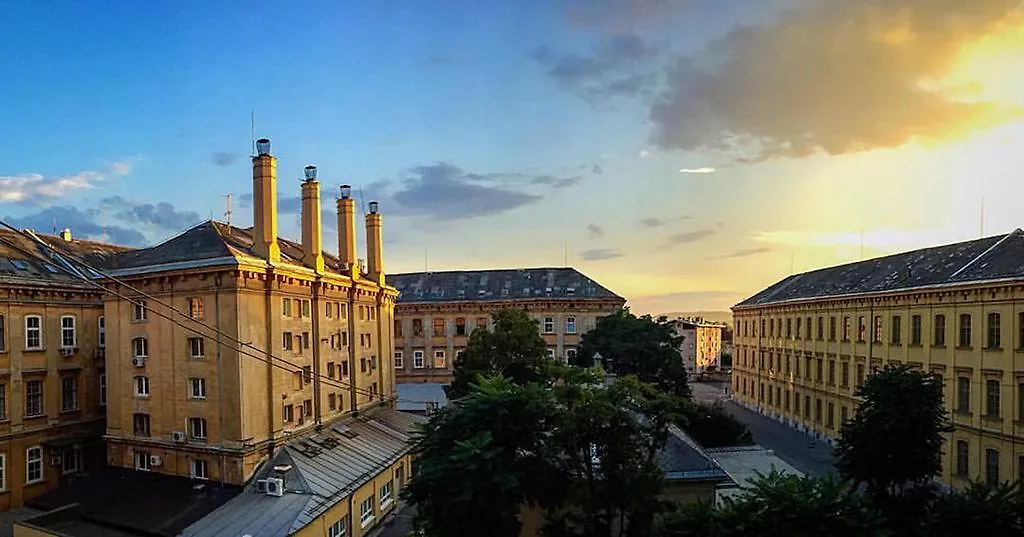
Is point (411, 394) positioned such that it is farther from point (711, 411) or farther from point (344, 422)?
point (711, 411)

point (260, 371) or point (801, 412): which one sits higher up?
point (260, 371)

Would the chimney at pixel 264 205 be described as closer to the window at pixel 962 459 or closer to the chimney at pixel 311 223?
the chimney at pixel 311 223

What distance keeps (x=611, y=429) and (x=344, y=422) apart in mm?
22351

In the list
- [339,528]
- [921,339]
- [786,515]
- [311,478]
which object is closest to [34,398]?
[311,478]

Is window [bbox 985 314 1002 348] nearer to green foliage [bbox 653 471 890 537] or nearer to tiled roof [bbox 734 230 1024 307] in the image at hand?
tiled roof [bbox 734 230 1024 307]

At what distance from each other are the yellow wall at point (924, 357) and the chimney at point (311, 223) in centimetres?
3314

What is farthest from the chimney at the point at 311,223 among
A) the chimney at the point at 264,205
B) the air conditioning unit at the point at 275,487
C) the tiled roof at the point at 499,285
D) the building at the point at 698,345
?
the building at the point at 698,345

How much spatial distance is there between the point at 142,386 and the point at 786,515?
26.0 meters

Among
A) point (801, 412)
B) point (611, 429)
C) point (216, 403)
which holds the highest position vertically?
point (611, 429)

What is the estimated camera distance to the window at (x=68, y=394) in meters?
30.6

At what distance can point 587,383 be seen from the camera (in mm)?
15961

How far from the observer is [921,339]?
1438 inches

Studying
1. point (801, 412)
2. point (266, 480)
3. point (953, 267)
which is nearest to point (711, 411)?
point (801, 412)

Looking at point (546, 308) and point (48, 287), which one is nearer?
point (48, 287)
